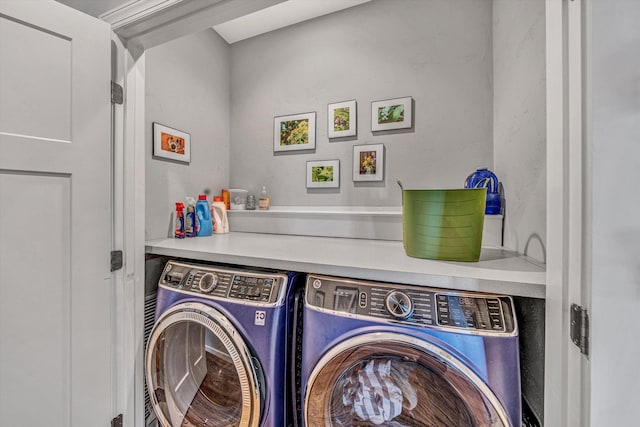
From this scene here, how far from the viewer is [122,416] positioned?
120cm

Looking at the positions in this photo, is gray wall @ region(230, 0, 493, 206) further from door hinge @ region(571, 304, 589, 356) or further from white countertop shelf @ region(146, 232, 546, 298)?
door hinge @ region(571, 304, 589, 356)

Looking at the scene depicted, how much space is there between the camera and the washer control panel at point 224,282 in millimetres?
999

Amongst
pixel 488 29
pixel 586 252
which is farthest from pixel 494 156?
pixel 586 252

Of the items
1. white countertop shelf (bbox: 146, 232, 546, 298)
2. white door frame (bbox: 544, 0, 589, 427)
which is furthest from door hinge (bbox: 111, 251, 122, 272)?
white door frame (bbox: 544, 0, 589, 427)

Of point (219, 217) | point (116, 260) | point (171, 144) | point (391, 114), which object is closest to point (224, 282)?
point (116, 260)

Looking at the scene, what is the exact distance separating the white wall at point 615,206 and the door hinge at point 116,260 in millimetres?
1608

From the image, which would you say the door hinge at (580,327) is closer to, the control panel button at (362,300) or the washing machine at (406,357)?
the washing machine at (406,357)

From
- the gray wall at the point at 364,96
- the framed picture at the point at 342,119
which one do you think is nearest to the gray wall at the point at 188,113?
the gray wall at the point at 364,96

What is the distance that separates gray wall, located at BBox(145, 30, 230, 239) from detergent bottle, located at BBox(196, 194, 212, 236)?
0.12m

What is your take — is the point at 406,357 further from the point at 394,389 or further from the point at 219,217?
the point at 219,217

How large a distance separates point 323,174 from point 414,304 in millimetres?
1334

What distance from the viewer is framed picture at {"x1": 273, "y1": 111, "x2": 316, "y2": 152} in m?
2.00

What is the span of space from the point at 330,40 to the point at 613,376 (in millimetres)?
2245

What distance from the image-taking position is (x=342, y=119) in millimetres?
1904
